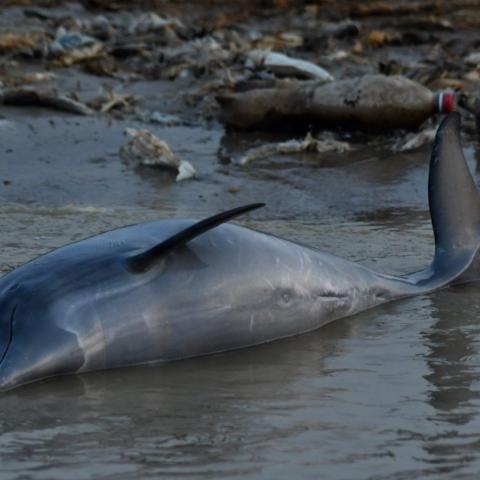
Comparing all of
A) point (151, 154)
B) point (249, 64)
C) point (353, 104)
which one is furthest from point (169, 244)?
point (249, 64)

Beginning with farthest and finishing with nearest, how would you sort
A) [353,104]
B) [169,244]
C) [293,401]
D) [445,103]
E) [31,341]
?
[353,104]
[445,103]
[169,244]
[31,341]
[293,401]

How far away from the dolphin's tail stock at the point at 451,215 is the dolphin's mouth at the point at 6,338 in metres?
2.41

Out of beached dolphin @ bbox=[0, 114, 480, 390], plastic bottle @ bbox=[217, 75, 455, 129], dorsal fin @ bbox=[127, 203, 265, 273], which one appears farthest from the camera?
plastic bottle @ bbox=[217, 75, 455, 129]

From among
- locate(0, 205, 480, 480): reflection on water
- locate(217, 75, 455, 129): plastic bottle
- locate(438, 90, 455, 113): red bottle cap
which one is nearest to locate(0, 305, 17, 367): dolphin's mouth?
locate(0, 205, 480, 480): reflection on water

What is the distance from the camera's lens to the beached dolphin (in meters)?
5.89

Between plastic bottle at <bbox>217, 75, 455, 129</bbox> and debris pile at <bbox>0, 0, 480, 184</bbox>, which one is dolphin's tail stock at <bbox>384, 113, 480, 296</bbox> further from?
plastic bottle at <bbox>217, 75, 455, 129</bbox>

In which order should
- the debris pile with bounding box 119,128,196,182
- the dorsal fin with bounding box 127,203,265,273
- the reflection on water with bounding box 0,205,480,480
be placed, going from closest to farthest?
the reflection on water with bounding box 0,205,480,480
the dorsal fin with bounding box 127,203,265,273
the debris pile with bounding box 119,128,196,182

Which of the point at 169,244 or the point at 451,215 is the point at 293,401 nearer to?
the point at 169,244

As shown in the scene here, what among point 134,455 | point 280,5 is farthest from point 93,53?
point 134,455

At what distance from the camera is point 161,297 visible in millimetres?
6148

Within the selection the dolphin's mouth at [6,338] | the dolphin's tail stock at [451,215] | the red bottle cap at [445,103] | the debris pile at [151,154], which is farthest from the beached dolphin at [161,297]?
the red bottle cap at [445,103]

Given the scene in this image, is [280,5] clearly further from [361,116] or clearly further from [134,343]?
[134,343]

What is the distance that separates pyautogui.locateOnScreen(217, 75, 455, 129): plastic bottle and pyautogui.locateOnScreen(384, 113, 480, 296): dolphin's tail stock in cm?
441

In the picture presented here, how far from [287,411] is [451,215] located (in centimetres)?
241
